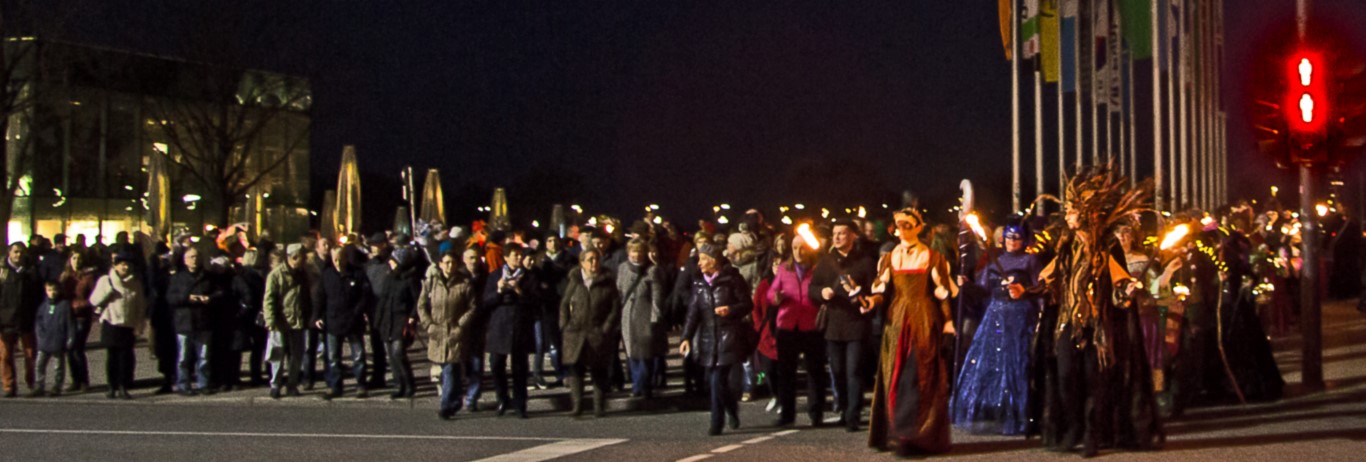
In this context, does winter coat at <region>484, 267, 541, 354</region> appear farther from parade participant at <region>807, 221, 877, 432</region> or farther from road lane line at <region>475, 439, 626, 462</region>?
parade participant at <region>807, 221, 877, 432</region>

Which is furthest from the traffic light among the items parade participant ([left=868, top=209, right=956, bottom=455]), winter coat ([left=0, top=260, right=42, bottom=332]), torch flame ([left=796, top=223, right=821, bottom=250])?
winter coat ([left=0, top=260, right=42, bottom=332])

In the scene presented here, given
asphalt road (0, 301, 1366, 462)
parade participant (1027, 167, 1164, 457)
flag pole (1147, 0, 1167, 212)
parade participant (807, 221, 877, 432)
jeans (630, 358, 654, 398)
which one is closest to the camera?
parade participant (1027, 167, 1164, 457)

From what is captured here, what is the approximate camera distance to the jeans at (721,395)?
13250 millimetres

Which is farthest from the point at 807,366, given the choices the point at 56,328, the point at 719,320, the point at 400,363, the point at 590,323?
the point at 56,328

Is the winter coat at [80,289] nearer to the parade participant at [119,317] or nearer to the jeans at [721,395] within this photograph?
the parade participant at [119,317]

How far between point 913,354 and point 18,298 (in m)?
10.4

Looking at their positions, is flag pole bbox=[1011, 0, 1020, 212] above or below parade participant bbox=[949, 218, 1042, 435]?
above

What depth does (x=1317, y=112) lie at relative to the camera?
565 inches

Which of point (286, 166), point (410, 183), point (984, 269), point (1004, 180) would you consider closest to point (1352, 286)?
point (410, 183)

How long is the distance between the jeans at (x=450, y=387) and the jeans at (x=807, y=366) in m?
2.93

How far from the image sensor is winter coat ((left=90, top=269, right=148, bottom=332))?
17.0 m

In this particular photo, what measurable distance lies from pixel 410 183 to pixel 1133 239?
778 inches

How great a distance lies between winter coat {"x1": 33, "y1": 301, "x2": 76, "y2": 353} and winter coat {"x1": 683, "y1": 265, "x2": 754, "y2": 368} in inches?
276

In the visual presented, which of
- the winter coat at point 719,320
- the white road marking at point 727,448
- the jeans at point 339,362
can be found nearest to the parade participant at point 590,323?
the winter coat at point 719,320
